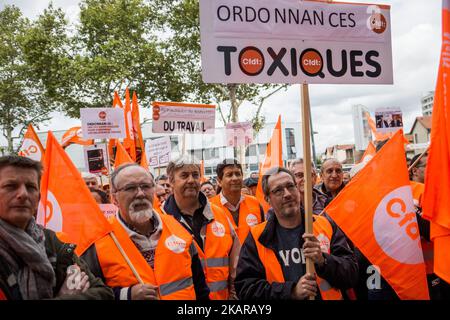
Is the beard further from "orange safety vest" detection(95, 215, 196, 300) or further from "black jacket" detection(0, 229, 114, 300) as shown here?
"black jacket" detection(0, 229, 114, 300)

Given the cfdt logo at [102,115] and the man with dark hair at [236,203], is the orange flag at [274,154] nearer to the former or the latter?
the man with dark hair at [236,203]

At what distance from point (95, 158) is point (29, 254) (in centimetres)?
709

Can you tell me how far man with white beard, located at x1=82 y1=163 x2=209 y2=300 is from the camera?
2.79m

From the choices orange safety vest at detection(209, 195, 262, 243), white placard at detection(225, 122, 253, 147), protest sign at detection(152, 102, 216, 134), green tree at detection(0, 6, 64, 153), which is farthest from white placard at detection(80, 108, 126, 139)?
green tree at detection(0, 6, 64, 153)

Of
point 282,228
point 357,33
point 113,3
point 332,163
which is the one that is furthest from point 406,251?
point 113,3

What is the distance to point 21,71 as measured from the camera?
23781mm

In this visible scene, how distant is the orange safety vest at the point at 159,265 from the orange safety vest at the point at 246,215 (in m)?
1.97

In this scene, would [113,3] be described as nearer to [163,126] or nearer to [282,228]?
[163,126]

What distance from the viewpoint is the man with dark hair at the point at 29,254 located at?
2129 millimetres

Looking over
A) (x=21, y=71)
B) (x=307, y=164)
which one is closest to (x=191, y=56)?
(x=21, y=71)

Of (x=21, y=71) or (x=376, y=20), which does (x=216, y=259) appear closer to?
(x=376, y=20)

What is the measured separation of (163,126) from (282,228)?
5.20 metres
